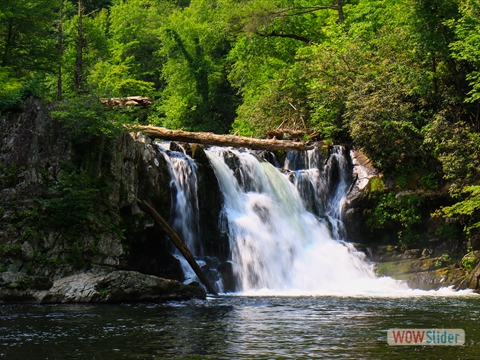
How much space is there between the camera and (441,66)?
21.1 meters

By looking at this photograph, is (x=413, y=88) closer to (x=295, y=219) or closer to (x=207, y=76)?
(x=295, y=219)

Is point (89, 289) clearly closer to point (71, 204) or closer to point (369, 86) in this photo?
point (71, 204)

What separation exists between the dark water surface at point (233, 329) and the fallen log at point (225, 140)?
9.71 meters

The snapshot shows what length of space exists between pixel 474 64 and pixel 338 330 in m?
14.9

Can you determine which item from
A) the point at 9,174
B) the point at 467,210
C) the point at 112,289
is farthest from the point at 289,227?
the point at 9,174

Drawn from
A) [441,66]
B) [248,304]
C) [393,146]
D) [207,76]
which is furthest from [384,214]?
[207,76]

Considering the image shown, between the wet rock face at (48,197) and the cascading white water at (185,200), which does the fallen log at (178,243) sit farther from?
the cascading white water at (185,200)

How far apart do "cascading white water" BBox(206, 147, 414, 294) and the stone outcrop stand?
13.7ft

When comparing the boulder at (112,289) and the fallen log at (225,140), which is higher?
the fallen log at (225,140)

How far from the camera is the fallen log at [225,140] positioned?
70.0ft

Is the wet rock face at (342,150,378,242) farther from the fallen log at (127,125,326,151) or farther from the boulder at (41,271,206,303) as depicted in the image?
the boulder at (41,271,206,303)

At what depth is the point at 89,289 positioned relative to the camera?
40.4 ft

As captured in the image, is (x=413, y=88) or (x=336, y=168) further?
(x=336, y=168)

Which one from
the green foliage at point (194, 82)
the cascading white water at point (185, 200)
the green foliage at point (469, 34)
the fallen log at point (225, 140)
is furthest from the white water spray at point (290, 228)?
the green foliage at point (194, 82)
